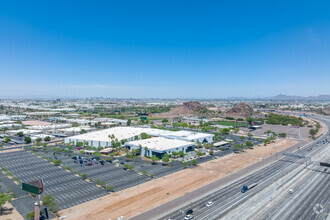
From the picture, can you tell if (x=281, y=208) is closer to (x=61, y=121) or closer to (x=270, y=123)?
(x=270, y=123)

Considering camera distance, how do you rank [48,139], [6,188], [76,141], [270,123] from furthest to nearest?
[270,123], [48,139], [76,141], [6,188]

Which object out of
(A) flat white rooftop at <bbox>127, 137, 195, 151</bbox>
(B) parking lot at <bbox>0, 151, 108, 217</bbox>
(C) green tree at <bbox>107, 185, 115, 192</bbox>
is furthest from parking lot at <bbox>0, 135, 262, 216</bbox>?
(A) flat white rooftop at <bbox>127, 137, 195, 151</bbox>

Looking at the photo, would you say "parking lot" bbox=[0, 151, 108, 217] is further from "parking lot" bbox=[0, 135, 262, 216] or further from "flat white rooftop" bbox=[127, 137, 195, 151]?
"flat white rooftop" bbox=[127, 137, 195, 151]

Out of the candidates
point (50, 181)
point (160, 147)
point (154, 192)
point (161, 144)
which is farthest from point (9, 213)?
point (161, 144)

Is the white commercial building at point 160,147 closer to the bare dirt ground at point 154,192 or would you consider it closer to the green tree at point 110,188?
the bare dirt ground at point 154,192

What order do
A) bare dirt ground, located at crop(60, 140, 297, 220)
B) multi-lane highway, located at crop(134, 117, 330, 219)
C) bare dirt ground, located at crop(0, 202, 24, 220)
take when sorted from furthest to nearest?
bare dirt ground, located at crop(60, 140, 297, 220) < multi-lane highway, located at crop(134, 117, 330, 219) < bare dirt ground, located at crop(0, 202, 24, 220)

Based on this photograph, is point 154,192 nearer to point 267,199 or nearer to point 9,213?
point 267,199

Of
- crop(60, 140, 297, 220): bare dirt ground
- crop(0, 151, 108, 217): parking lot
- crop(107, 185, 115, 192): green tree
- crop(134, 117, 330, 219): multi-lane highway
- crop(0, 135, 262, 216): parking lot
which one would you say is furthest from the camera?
crop(107, 185, 115, 192): green tree

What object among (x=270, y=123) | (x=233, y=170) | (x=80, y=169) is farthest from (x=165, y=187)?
(x=270, y=123)
